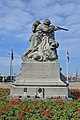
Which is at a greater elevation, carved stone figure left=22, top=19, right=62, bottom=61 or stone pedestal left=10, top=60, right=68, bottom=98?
carved stone figure left=22, top=19, right=62, bottom=61

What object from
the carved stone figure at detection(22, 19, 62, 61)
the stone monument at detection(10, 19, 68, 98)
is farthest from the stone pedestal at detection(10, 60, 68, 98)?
the carved stone figure at detection(22, 19, 62, 61)

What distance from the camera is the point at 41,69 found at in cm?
1129

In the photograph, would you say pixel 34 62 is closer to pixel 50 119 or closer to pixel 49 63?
pixel 49 63

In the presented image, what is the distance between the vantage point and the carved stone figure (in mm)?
11461

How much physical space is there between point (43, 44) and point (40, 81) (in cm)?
194

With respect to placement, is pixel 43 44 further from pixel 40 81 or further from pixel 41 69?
pixel 40 81

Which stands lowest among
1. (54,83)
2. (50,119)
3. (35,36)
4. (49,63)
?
(50,119)

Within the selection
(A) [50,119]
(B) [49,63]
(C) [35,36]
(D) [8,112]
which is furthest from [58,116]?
(C) [35,36]

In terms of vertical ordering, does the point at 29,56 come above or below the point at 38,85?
above

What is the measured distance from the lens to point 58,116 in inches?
231

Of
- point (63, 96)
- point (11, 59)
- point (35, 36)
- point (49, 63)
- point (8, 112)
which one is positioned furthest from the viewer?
point (11, 59)

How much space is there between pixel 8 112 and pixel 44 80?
4.98 metres

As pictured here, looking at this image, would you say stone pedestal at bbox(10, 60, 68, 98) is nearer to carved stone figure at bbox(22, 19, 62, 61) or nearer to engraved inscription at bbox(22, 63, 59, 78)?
engraved inscription at bbox(22, 63, 59, 78)

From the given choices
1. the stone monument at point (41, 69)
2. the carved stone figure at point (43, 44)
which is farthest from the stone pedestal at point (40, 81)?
the carved stone figure at point (43, 44)
